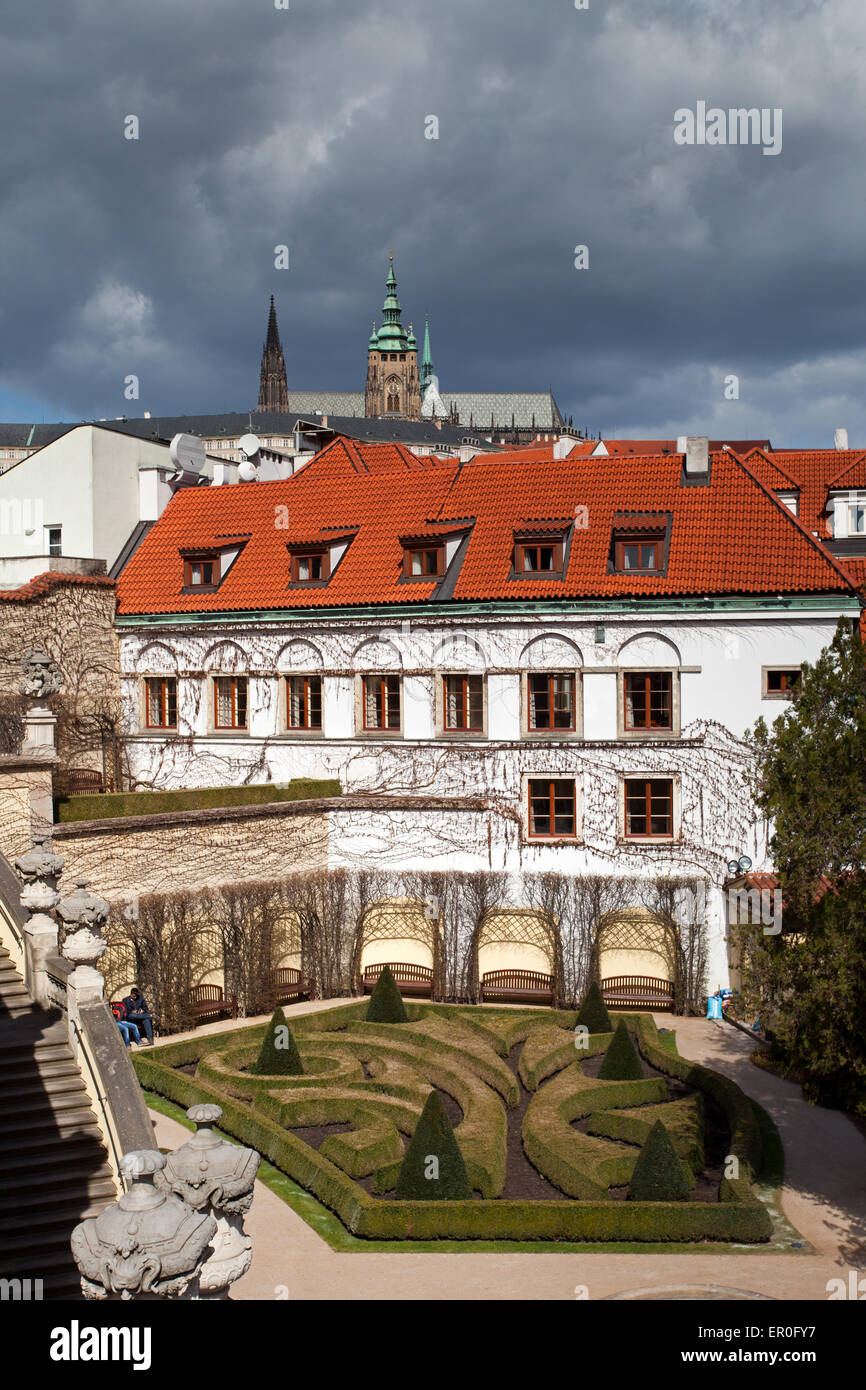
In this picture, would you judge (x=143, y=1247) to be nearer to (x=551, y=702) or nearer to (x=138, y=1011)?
(x=138, y=1011)

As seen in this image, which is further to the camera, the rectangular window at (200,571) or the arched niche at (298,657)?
the rectangular window at (200,571)

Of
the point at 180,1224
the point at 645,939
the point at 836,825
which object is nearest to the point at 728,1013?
the point at 645,939

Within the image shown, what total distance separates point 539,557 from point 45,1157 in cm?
2275

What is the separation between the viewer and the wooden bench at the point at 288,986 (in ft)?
105

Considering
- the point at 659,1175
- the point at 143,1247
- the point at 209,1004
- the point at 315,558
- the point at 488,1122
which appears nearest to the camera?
the point at 143,1247

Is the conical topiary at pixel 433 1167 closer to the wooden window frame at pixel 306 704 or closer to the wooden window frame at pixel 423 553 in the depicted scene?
the wooden window frame at pixel 306 704

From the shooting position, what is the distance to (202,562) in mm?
39812

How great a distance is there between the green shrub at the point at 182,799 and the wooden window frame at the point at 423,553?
638cm

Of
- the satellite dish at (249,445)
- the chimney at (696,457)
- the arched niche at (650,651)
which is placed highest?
the satellite dish at (249,445)

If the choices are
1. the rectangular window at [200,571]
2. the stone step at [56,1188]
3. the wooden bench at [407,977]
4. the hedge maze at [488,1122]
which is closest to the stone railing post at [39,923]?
the stone step at [56,1188]

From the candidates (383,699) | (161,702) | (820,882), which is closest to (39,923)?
(820,882)

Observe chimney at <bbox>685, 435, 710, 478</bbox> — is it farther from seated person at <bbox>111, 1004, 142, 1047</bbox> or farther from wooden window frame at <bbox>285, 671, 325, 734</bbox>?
seated person at <bbox>111, 1004, 142, 1047</bbox>

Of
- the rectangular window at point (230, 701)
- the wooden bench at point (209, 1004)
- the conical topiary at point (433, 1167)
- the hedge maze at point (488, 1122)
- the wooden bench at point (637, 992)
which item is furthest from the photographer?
the rectangular window at point (230, 701)

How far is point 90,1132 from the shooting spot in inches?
643
